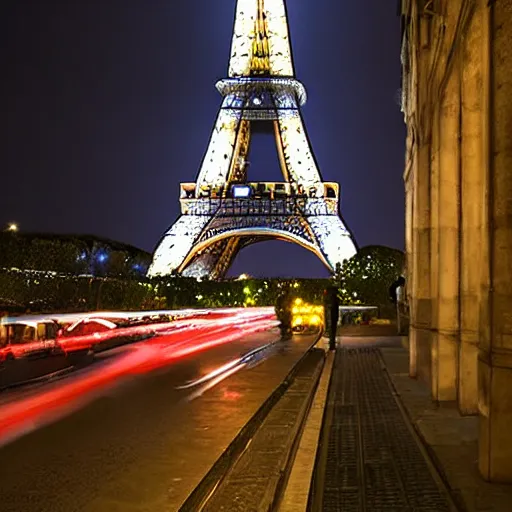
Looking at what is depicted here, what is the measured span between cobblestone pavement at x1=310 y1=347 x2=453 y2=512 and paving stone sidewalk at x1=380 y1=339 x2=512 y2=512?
4.8 inches

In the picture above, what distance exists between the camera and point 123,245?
72938 mm

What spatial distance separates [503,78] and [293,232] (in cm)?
5117

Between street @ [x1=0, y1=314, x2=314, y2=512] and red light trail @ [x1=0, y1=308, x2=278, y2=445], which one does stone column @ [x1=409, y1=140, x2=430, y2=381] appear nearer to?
street @ [x1=0, y1=314, x2=314, y2=512]

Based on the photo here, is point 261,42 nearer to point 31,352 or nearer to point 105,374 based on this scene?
point 31,352

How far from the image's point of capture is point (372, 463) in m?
6.85

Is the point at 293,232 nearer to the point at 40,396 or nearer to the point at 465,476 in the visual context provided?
the point at 40,396

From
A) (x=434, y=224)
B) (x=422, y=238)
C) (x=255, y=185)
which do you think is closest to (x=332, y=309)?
(x=422, y=238)

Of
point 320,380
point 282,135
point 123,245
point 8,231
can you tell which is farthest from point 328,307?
point 123,245

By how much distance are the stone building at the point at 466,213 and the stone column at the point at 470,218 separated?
0.01m

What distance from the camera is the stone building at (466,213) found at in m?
5.70

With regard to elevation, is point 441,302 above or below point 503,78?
below

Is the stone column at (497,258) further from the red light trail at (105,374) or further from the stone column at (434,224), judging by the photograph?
the red light trail at (105,374)

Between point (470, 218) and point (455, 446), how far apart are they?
283cm

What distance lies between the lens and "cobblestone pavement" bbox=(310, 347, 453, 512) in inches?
221
